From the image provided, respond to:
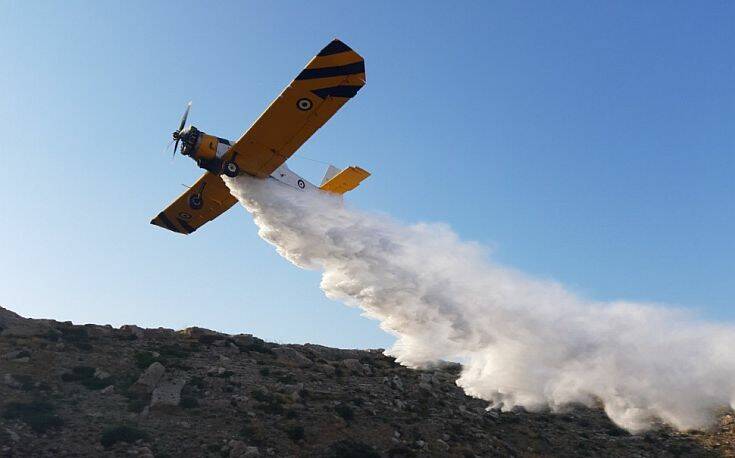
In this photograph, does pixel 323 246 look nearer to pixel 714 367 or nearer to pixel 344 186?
pixel 344 186

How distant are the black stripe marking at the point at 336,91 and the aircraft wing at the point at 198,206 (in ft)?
25.3

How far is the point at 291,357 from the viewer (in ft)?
98.3

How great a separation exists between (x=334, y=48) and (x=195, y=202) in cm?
1147

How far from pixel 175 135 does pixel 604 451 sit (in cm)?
2324

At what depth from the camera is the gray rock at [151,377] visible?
73.4 feet

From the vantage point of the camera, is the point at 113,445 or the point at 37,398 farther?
the point at 37,398

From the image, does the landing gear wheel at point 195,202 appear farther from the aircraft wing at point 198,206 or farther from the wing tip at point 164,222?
the wing tip at point 164,222

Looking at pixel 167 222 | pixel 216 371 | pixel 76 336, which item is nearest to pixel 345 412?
pixel 216 371

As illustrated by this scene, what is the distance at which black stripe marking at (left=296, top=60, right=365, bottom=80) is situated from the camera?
63.7 ft

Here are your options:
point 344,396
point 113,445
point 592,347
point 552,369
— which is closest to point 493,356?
point 552,369

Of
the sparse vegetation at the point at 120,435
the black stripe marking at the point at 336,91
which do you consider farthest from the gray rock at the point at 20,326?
the black stripe marking at the point at 336,91

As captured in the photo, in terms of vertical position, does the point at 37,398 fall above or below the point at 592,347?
below

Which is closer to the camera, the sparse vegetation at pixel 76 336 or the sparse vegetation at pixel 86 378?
the sparse vegetation at pixel 86 378

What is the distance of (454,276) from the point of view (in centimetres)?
2272
